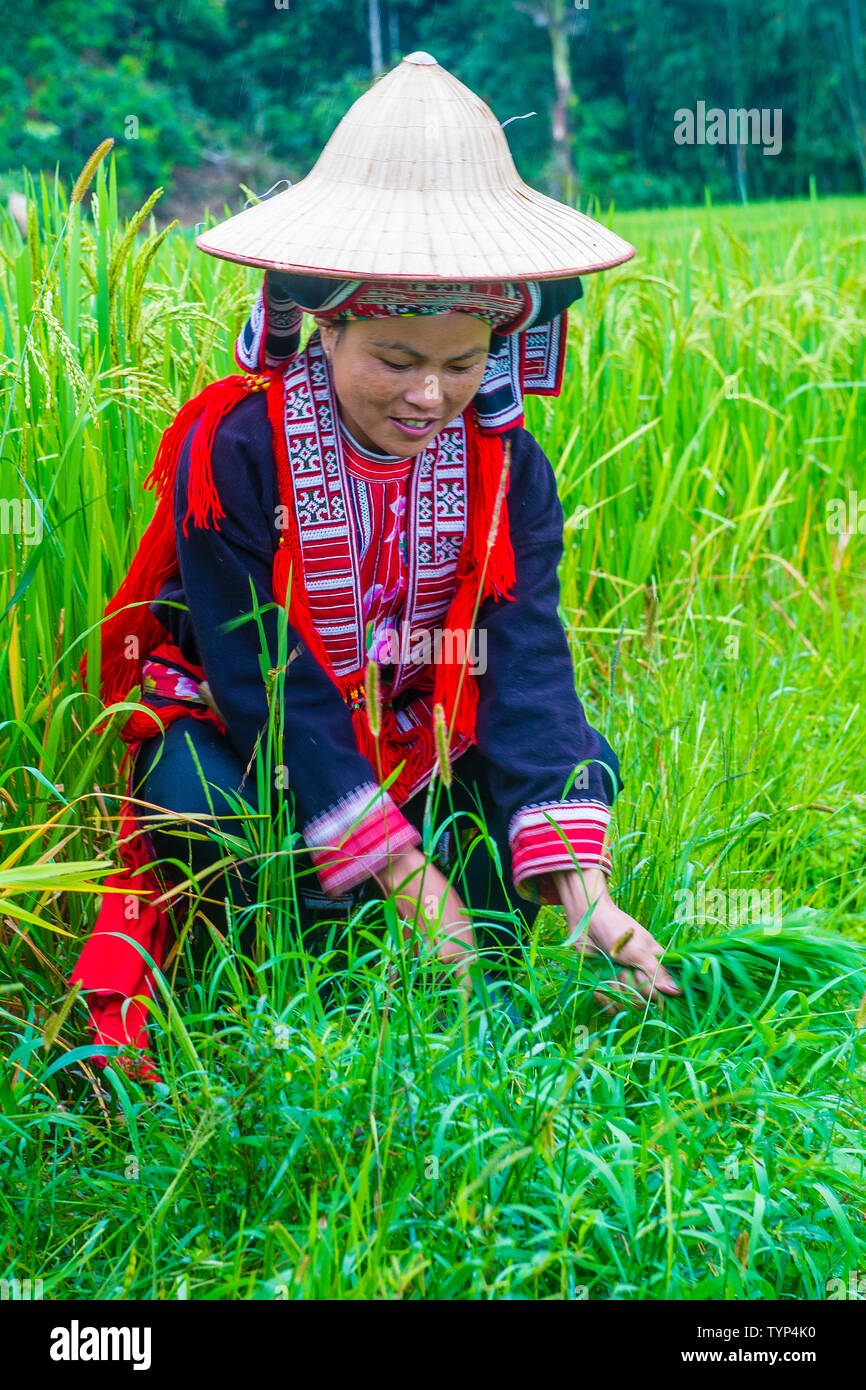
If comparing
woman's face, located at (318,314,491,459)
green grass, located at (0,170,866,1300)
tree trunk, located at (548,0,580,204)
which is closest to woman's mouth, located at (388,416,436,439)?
woman's face, located at (318,314,491,459)

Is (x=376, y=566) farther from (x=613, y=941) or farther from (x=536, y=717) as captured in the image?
(x=613, y=941)

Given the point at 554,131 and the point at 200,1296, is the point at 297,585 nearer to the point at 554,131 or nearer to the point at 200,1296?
the point at 200,1296

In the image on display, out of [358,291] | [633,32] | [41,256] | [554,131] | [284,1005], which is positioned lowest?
[284,1005]

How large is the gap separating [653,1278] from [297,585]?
2.79ft

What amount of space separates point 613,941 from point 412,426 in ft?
2.09

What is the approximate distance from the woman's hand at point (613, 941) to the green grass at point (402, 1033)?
26 mm

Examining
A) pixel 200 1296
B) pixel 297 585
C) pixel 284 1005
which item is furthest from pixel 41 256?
pixel 200 1296

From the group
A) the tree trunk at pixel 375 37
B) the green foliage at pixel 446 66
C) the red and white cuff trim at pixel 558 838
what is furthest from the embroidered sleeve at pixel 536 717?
the tree trunk at pixel 375 37

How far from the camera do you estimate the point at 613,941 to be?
141cm

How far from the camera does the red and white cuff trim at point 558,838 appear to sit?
4.77ft

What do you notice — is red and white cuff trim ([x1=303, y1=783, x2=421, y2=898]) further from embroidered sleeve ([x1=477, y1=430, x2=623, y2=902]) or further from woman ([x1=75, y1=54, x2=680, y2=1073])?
embroidered sleeve ([x1=477, y1=430, x2=623, y2=902])

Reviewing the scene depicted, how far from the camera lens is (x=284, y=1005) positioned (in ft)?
4.47

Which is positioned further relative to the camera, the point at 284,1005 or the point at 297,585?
the point at 297,585

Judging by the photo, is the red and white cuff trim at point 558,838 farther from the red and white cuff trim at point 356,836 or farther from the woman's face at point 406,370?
the woman's face at point 406,370
